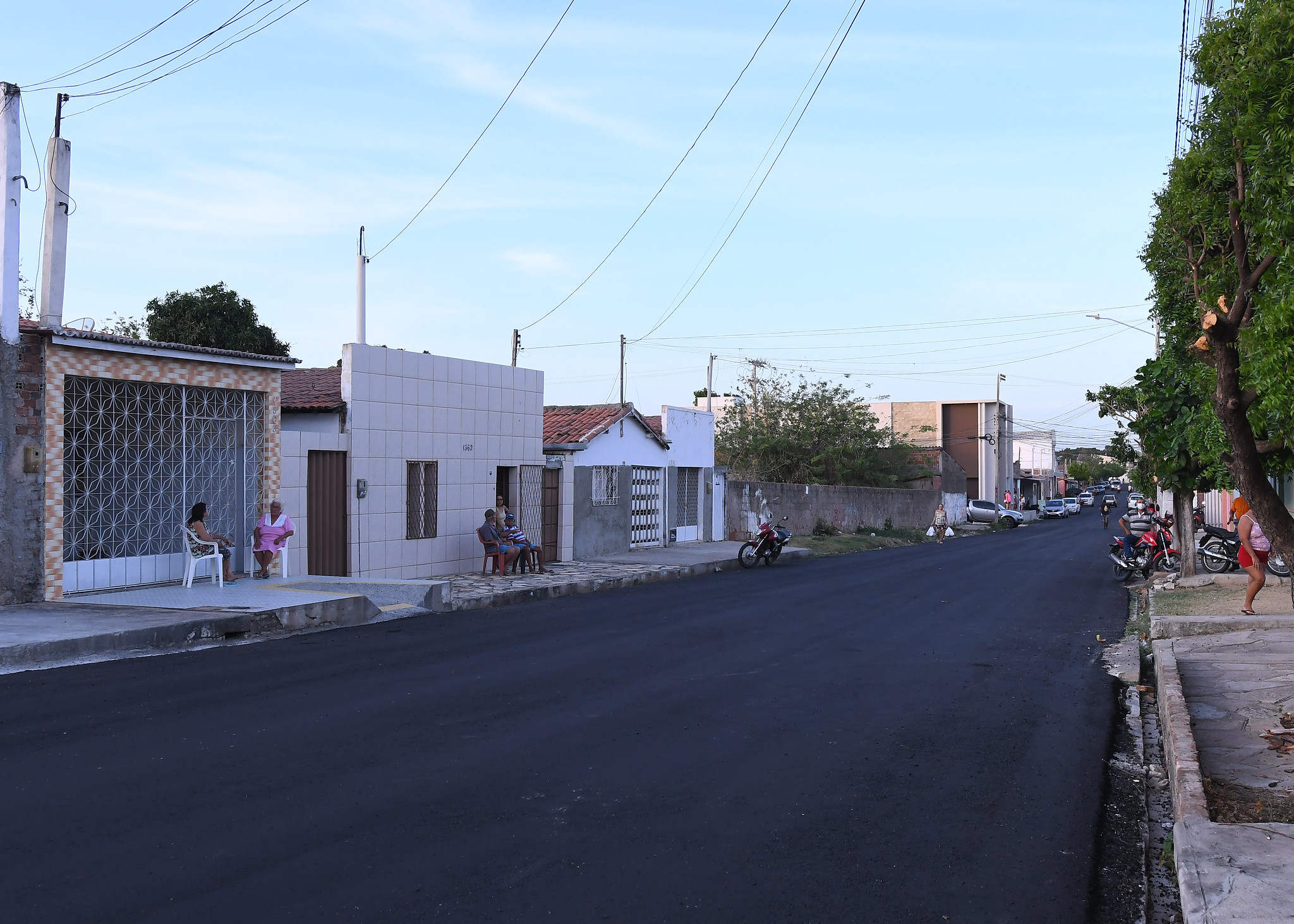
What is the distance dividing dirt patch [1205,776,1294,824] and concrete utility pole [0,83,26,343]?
44.5 feet

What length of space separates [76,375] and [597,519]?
13542mm

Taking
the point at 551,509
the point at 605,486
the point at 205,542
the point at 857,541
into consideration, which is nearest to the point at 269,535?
the point at 205,542

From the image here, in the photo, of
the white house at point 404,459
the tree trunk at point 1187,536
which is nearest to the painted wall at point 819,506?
the white house at point 404,459

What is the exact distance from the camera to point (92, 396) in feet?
47.3

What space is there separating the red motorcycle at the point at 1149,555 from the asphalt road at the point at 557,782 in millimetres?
11087

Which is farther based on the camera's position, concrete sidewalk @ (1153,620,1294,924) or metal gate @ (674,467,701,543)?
metal gate @ (674,467,701,543)

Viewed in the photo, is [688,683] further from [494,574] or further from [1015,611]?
[494,574]

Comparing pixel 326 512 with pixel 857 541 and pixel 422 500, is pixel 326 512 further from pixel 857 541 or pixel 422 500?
pixel 857 541

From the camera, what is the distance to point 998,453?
7306 cm

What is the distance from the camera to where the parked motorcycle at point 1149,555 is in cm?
2203

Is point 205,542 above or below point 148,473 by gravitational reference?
below

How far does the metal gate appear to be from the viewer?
30.3 metres

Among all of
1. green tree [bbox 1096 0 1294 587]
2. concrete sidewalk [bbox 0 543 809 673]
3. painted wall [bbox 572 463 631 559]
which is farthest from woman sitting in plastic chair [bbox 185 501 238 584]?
green tree [bbox 1096 0 1294 587]

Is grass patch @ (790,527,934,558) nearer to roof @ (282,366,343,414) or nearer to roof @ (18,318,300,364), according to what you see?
roof @ (282,366,343,414)
